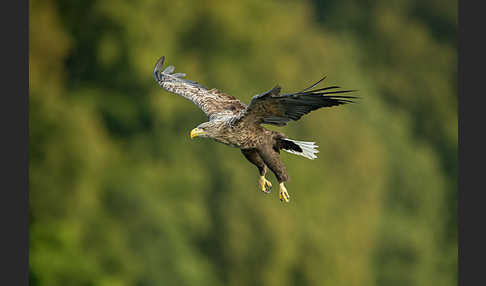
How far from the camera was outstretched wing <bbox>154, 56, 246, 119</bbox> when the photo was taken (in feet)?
17.4

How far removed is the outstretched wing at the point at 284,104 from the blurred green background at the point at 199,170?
693 centimetres

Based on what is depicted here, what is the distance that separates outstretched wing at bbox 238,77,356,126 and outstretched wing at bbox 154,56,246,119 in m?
0.48

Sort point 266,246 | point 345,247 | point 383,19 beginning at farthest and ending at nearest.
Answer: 1. point 383,19
2. point 345,247
3. point 266,246

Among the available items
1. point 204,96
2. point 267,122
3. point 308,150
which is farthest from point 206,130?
point 204,96

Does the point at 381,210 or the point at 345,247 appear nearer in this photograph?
the point at 345,247

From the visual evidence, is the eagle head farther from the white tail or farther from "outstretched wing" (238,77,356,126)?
the white tail

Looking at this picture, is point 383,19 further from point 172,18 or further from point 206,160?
point 206,160

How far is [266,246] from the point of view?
11586 mm

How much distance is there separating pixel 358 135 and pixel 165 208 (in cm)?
351

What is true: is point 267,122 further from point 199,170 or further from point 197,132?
point 199,170

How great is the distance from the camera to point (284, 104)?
464cm

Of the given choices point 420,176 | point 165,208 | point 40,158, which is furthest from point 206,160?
point 420,176

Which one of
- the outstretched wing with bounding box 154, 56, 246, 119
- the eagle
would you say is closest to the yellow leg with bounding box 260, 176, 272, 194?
the eagle

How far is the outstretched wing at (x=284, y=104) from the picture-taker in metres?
4.49
